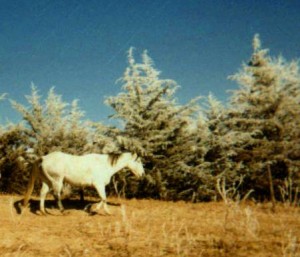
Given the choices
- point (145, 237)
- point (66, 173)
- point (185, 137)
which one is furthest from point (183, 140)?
point (145, 237)

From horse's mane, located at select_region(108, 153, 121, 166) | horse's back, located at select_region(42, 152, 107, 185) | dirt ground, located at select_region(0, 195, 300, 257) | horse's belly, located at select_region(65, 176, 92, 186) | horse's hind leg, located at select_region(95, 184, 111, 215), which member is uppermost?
horse's mane, located at select_region(108, 153, 121, 166)

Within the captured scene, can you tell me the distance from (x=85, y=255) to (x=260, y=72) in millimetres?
15983

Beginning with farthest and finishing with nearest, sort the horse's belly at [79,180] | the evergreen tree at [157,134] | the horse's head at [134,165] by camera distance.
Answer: the evergreen tree at [157,134] < the horse's head at [134,165] < the horse's belly at [79,180]

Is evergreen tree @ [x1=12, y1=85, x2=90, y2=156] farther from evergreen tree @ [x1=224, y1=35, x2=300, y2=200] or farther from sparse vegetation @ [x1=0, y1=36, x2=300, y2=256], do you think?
evergreen tree @ [x1=224, y1=35, x2=300, y2=200]

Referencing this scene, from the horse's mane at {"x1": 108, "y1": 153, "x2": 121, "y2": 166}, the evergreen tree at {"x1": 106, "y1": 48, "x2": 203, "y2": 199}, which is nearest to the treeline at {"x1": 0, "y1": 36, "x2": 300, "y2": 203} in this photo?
the evergreen tree at {"x1": 106, "y1": 48, "x2": 203, "y2": 199}

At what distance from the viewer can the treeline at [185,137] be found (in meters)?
14.9

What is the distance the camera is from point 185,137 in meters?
15.4

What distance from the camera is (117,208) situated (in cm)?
1090

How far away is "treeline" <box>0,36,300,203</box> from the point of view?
586 inches

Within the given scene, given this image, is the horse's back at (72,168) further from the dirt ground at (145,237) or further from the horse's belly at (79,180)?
the dirt ground at (145,237)

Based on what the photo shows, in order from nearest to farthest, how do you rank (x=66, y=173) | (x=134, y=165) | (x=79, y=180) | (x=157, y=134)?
(x=66, y=173) → (x=79, y=180) → (x=134, y=165) → (x=157, y=134)

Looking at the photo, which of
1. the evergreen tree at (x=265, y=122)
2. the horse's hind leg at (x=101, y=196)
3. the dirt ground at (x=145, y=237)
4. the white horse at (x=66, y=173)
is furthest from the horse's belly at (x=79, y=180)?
the evergreen tree at (x=265, y=122)

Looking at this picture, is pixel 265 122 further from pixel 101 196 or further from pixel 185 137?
pixel 101 196

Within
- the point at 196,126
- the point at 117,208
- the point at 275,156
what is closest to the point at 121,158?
the point at 117,208
